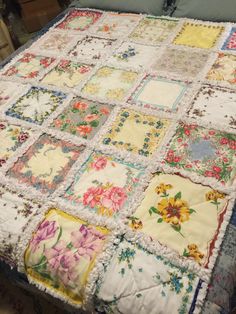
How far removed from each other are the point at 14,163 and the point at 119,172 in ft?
1.65

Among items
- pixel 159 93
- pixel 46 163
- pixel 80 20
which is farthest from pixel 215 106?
pixel 80 20

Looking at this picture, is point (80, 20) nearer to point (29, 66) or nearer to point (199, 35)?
point (29, 66)

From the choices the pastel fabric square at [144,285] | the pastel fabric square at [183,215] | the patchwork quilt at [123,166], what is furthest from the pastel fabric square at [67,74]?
the pastel fabric square at [144,285]

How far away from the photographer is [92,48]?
86.7 inches

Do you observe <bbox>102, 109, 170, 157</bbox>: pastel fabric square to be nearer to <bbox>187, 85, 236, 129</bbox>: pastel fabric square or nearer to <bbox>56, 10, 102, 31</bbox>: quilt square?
<bbox>187, 85, 236, 129</bbox>: pastel fabric square

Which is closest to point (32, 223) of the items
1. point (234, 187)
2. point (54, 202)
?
point (54, 202)

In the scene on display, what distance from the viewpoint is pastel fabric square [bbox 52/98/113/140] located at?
5.39 ft

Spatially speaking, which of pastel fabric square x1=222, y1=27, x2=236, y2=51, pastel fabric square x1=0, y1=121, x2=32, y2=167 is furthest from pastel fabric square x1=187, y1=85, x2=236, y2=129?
pastel fabric square x1=0, y1=121, x2=32, y2=167

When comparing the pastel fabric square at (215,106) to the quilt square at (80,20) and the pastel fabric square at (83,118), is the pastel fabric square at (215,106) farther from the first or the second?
the quilt square at (80,20)

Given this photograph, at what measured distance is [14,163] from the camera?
5.08 feet

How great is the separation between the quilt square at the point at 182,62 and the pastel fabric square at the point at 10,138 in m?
0.84

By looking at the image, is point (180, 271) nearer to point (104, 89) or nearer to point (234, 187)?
point (234, 187)

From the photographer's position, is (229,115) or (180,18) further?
(180,18)

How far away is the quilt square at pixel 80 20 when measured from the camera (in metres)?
2.45
